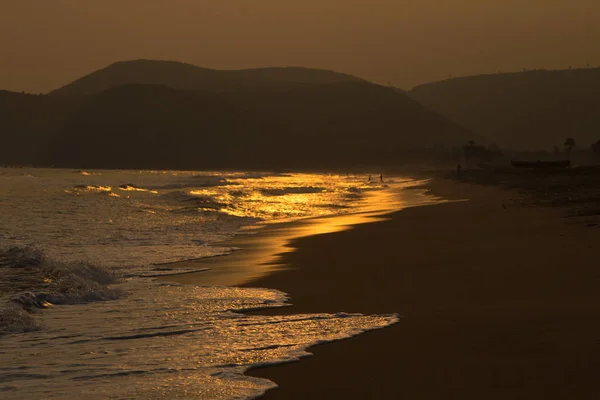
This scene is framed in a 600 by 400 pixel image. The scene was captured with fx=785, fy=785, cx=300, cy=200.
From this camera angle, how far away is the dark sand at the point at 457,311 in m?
7.59

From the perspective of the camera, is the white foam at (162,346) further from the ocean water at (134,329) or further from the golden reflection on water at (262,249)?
the golden reflection on water at (262,249)

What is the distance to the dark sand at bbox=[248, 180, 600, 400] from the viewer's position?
759 cm

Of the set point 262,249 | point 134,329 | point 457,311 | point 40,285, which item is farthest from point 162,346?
point 262,249

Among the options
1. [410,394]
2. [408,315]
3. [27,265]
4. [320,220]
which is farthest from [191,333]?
[320,220]

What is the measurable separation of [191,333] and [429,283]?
4869mm

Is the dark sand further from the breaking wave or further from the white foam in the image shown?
the breaking wave

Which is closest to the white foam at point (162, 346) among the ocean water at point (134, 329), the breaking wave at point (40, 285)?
the ocean water at point (134, 329)

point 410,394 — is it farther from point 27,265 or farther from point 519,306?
point 27,265

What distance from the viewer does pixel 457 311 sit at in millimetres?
10812

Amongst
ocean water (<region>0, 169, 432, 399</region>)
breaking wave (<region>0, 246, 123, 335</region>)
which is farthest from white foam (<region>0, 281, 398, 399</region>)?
breaking wave (<region>0, 246, 123, 335</region>)

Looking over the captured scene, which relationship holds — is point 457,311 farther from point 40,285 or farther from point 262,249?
point 262,249

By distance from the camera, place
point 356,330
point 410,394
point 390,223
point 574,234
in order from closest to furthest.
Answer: point 410,394, point 356,330, point 574,234, point 390,223

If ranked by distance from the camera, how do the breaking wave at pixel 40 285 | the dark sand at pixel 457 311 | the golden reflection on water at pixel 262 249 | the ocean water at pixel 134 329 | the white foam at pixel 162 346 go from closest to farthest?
1. the dark sand at pixel 457 311
2. the white foam at pixel 162 346
3. the ocean water at pixel 134 329
4. the breaking wave at pixel 40 285
5. the golden reflection on water at pixel 262 249

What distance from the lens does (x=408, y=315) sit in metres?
10.8
